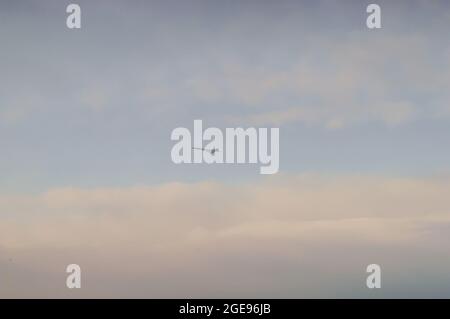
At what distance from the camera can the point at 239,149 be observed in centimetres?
3453

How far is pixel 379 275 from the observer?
111 ft
